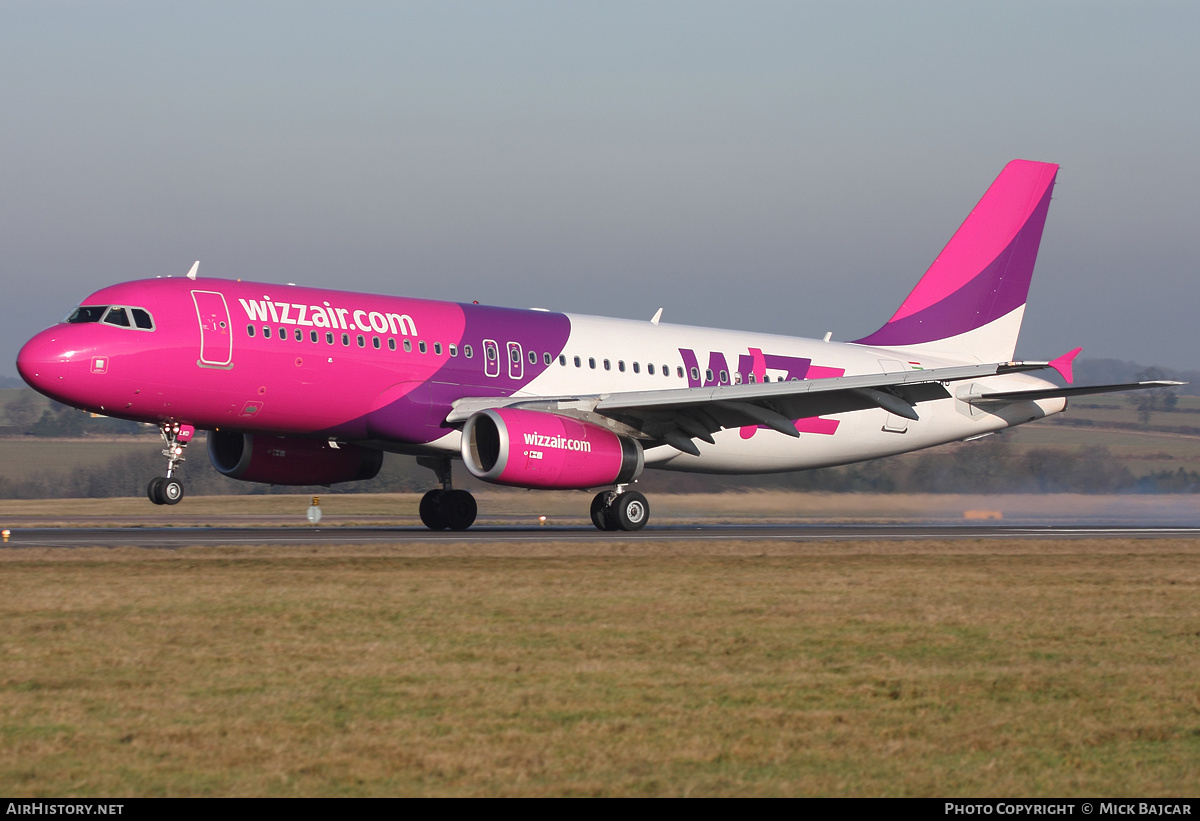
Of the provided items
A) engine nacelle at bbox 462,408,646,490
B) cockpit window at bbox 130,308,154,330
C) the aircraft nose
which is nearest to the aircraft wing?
engine nacelle at bbox 462,408,646,490

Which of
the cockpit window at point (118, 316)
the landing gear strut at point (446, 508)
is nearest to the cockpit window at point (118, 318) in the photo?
the cockpit window at point (118, 316)

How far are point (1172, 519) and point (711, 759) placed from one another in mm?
32628

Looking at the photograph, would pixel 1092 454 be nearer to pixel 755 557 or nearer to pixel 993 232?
pixel 993 232

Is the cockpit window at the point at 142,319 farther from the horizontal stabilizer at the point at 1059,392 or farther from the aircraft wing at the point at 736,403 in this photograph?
the horizontal stabilizer at the point at 1059,392

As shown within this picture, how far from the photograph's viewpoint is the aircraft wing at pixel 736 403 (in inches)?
1034

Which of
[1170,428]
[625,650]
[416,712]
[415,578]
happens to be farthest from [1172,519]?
[416,712]

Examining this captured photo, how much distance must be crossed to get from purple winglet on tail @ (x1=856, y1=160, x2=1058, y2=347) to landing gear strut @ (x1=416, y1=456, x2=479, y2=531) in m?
11.7

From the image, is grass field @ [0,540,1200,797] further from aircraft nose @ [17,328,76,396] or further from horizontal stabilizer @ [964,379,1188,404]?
horizontal stabilizer @ [964,379,1188,404]

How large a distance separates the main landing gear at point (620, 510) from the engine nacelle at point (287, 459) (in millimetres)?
5135

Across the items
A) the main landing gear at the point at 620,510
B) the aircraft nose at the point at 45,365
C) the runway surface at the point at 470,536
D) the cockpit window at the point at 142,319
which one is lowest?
the runway surface at the point at 470,536

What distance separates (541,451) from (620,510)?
347 centimetres

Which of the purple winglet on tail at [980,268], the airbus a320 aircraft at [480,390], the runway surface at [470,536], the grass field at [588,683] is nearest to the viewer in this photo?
the grass field at [588,683]

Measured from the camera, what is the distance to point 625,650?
11.3m

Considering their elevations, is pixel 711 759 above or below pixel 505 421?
below
